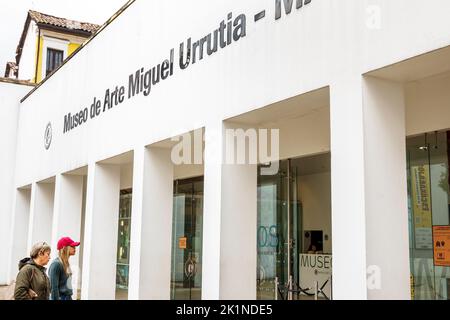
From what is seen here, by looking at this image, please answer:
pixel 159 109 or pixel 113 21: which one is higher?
pixel 113 21

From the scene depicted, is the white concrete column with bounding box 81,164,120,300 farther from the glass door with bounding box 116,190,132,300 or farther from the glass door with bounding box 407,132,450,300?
the glass door with bounding box 116,190,132,300

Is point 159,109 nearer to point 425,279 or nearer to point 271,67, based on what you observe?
point 271,67

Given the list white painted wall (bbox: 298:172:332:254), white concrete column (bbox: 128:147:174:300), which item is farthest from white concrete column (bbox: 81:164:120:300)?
white painted wall (bbox: 298:172:332:254)

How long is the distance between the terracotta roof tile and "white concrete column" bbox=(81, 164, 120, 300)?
17.8m

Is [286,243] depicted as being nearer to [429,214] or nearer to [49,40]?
[429,214]

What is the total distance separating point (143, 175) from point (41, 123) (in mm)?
8160

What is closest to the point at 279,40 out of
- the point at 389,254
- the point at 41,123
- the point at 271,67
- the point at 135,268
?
the point at 271,67

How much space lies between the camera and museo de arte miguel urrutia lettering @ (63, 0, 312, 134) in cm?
698

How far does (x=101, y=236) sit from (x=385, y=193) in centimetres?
731

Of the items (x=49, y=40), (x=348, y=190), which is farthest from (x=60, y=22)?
(x=348, y=190)

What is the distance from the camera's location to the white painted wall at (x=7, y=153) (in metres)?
18.5

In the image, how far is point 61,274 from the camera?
6801mm

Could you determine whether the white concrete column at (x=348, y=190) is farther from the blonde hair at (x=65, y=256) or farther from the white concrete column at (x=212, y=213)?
the blonde hair at (x=65, y=256)

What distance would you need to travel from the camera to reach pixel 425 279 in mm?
7863
